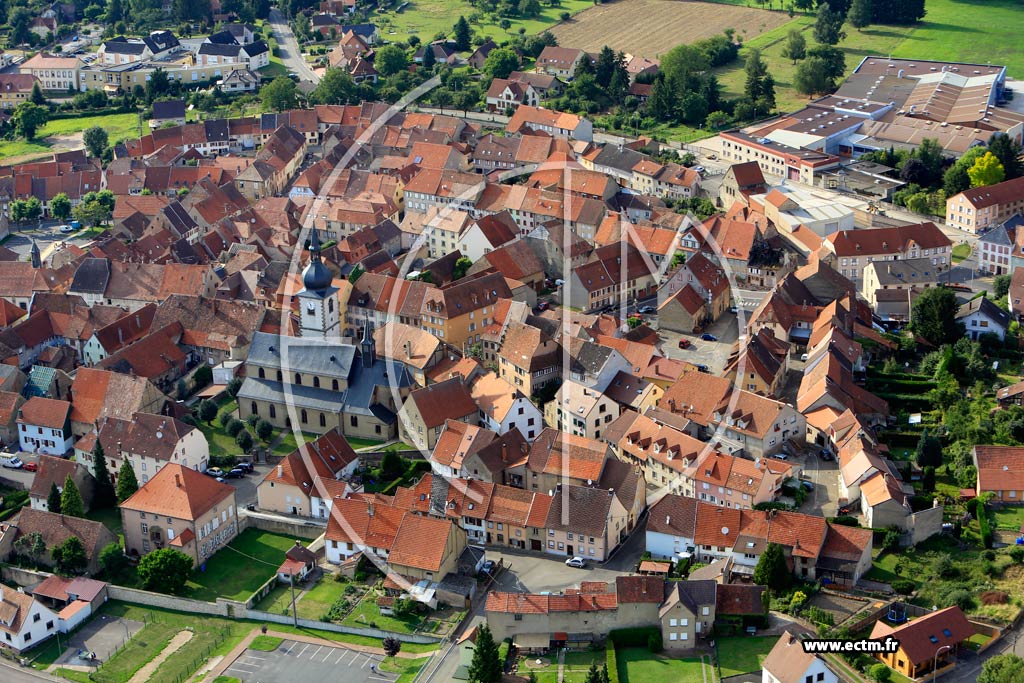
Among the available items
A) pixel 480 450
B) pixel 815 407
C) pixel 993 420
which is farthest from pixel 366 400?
pixel 993 420

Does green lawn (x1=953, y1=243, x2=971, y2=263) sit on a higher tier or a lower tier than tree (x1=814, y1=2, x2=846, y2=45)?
lower

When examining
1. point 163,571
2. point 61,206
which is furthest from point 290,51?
point 163,571

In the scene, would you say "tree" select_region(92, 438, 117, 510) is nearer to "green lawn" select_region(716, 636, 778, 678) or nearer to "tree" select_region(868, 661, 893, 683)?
"green lawn" select_region(716, 636, 778, 678)

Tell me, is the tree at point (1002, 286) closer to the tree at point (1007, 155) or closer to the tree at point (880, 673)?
the tree at point (1007, 155)

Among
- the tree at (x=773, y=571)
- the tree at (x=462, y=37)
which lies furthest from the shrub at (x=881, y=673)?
the tree at (x=462, y=37)

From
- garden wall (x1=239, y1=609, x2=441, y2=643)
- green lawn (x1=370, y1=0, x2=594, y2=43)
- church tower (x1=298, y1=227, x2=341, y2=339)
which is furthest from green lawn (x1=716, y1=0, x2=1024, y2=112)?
garden wall (x1=239, y1=609, x2=441, y2=643)

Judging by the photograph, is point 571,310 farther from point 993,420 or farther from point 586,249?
point 993,420

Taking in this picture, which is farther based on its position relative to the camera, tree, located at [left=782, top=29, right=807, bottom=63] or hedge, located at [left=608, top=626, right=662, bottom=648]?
tree, located at [left=782, top=29, right=807, bottom=63]

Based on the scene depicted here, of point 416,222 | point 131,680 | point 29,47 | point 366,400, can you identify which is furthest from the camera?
point 29,47
